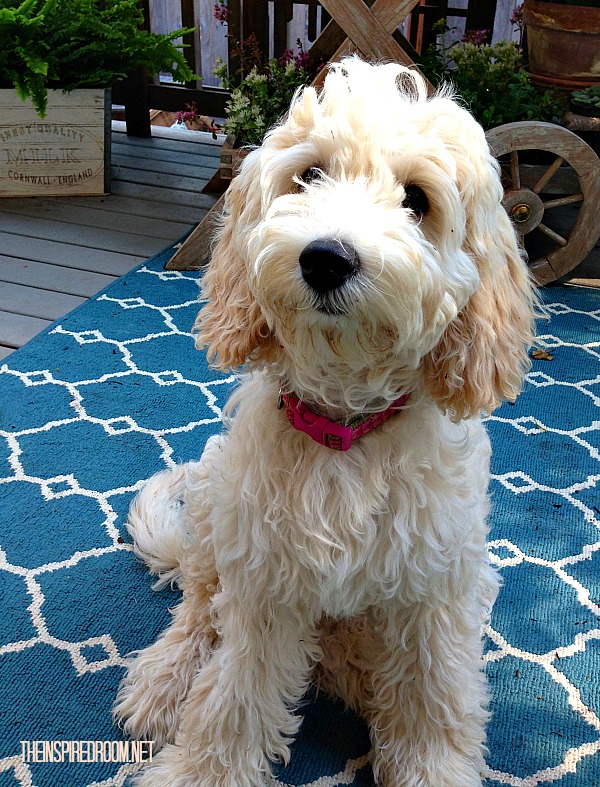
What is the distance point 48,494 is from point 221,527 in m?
1.02

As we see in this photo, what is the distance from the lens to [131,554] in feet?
6.62

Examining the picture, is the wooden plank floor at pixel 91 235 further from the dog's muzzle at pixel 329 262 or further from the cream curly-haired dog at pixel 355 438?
the dog's muzzle at pixel 329 262

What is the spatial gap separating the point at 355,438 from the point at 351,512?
130 mm

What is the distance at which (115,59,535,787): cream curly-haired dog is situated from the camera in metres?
A: 1.12

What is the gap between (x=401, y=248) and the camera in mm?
1045

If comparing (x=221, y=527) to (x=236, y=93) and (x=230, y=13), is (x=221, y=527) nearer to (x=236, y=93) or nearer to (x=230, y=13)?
(x=236, y=93)

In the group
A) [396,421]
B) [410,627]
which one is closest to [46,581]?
[410,627]

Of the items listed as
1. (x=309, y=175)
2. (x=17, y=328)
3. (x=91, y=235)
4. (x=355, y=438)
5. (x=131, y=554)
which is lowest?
(x=131, y=554)

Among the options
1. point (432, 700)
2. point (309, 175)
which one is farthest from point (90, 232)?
point (432, 700)

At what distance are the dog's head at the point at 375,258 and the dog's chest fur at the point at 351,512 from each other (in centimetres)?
9

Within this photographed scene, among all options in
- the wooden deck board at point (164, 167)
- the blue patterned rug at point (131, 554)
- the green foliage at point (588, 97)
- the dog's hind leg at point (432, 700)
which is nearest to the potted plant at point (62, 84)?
the wooden deck board at point (164, 167)

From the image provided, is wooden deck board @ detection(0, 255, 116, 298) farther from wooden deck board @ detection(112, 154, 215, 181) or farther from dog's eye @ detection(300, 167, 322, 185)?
dog's eye @ detection(300, 167, 322, 185)

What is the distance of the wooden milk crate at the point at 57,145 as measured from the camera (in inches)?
160

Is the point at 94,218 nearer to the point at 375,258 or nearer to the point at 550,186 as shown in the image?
the point at 550,186
